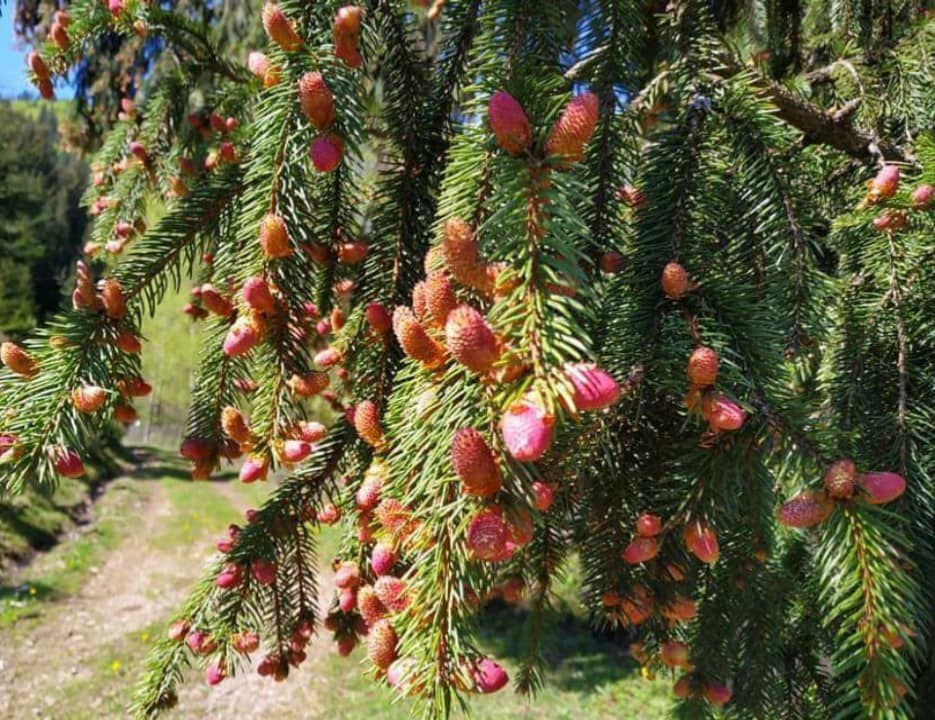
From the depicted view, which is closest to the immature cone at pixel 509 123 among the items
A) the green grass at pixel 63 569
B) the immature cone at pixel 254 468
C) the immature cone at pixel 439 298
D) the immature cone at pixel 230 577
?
the immature cone at pixel 439 298

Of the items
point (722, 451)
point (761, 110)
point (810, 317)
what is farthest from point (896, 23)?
point (722, 451)

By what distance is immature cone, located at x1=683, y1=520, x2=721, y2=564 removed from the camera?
2.18 ft

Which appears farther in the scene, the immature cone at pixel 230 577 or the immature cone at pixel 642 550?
the immature cone at pixel 230 577

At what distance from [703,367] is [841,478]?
159 millimetres

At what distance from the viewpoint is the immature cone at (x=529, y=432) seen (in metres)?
0.39

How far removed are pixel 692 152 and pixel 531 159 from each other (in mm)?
411

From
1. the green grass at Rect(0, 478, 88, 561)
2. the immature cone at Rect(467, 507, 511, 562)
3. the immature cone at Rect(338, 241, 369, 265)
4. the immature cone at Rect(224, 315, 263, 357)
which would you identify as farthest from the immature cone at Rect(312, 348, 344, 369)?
the green grass at Rect(0, 478, 88, 561)

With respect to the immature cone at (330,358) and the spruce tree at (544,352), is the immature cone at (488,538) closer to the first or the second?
the spruce tree at (544,352)

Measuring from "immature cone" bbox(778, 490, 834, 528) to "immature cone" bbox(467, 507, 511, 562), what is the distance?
0.32 metres

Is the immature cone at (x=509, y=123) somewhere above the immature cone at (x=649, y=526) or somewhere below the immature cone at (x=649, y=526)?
above

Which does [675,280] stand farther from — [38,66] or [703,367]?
[38,66]

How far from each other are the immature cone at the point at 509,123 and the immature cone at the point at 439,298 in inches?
5.0

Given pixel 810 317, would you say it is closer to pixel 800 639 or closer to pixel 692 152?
pixel 692 152

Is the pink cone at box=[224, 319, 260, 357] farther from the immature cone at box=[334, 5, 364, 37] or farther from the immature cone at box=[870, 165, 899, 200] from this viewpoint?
the immature cone at box=[870, 165, 899, 200]
